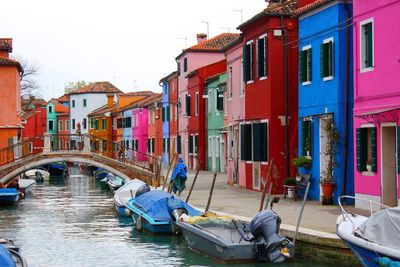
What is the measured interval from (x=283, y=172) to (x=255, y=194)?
54.5 inches

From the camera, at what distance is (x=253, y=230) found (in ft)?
49.2

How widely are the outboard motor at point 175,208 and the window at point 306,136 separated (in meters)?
4.53

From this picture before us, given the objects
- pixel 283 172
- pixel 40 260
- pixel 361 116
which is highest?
pixel 361 116

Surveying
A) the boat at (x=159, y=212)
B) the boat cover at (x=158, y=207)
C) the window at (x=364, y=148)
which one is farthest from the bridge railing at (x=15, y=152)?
the window at (x=364, y=148)

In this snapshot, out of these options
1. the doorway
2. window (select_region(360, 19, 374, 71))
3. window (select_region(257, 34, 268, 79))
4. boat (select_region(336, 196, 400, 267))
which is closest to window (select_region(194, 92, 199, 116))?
window (select_region(257, 34, 268, 79))

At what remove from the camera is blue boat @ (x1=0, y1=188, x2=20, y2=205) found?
98.7 ft

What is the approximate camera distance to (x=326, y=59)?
69.7ft

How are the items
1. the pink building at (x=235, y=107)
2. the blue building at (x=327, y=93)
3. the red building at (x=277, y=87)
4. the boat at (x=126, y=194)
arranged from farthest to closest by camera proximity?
1. the pink building at (x=235, y=107)
2. the boat at (x=126, y=194)
3. the red building at (x=277, y=87)
4. the blue building at (x=327, y=93)

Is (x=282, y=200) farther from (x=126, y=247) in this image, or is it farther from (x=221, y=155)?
(x=221, y=155)

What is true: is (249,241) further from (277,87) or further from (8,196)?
(8,196)

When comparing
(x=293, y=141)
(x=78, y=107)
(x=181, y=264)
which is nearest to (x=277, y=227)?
(x=181, y=264)

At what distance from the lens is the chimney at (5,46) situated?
41625 millimetres

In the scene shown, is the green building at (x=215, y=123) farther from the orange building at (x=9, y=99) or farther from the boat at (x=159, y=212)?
the boat at (x=159, y=212)

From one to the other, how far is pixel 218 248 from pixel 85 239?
19.0 ft
